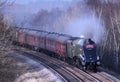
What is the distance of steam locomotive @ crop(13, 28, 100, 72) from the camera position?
93.9 feet

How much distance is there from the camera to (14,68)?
32.0m

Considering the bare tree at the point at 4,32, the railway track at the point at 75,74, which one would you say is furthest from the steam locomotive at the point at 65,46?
the bare tree at the point at 4,32

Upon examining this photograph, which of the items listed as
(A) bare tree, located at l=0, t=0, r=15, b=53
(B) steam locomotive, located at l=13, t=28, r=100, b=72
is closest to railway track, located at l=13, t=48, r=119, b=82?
(B) steam locomotive, located at l=13, t=28, r=100, b=72

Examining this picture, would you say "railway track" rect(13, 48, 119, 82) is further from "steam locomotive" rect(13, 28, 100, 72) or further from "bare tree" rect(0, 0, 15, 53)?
"bare tree" rect(0, 0, 15, 53)

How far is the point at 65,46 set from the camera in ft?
110

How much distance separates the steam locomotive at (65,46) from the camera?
93.9 feet

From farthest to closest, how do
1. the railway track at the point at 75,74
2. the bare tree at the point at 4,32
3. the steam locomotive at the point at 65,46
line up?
the steam locomotive at the point at 65,46 → the railway track at the point at 75,74 → the bare tree at the point at 4,32

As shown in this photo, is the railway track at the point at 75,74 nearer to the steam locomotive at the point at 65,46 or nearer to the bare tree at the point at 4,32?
the steam locomotive at the point at 65,46

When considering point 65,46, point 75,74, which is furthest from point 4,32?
point 65,46

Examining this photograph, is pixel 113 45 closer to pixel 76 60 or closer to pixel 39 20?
pixel 76 60

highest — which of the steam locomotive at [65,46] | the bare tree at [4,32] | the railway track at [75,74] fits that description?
the bare tree at [4,32]

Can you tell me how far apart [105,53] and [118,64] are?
188 inches

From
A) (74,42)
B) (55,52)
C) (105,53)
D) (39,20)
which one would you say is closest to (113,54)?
(105,53)

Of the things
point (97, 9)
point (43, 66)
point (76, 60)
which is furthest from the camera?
point (97, 9)
